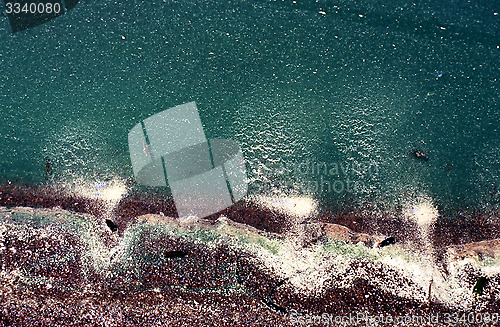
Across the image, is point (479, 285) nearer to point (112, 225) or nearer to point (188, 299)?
point (188, 299)

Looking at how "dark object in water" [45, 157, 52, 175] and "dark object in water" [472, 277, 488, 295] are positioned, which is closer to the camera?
"dark object in water" [472, 277, 488, 295]

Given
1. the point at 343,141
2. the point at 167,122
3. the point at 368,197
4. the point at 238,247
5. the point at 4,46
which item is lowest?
the point at 238,247

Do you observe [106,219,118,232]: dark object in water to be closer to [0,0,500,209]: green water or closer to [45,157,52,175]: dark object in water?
[0,0,500,209]: green water

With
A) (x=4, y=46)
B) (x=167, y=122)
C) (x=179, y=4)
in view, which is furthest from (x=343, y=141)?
(x=4, y=46)

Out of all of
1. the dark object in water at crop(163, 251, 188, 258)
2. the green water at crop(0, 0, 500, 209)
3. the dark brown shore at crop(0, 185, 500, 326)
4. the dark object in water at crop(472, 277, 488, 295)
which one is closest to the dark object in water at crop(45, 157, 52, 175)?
the green water at crop(0, 0, 500, 209)

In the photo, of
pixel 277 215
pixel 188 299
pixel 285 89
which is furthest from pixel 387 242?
pixel 188 299

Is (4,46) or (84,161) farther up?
(4,46)

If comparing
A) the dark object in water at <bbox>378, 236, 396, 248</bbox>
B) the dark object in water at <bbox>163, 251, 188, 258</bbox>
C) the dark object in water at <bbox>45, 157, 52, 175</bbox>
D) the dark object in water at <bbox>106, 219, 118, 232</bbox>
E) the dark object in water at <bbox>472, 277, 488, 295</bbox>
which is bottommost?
the dark object in water at <bbox>472, 277, 488, 295</bbox>

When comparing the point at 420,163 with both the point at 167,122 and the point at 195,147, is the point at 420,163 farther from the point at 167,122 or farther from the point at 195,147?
the point at 167,122

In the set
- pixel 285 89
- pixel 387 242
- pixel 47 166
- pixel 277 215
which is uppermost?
pixel 285 89
